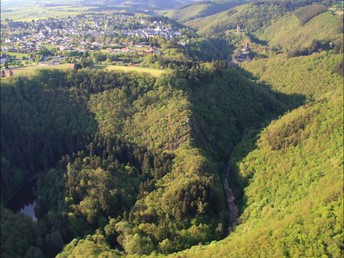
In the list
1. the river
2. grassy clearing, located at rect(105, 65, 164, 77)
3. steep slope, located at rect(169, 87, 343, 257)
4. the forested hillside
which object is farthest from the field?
steep slope, located at rect(169, 87, 343, 257)

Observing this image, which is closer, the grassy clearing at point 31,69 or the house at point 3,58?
the grassy clearing at point 31,69

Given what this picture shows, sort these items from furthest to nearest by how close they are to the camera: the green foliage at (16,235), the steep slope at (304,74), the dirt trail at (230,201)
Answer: the steep slope at (304,74) < the dirt trail at (230,201) < the green foliage at (16,235)

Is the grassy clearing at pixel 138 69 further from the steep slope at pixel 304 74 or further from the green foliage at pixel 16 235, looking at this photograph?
the green foliage at pixel 16 235

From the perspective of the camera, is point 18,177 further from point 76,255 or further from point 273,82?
point 273,82

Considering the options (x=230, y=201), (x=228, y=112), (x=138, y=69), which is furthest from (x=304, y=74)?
(x=230, y=201)

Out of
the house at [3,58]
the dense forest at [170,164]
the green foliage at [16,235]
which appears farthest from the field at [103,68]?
the green foliage at [16,235]

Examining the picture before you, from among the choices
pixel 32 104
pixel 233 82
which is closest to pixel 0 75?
pixel 32 104
